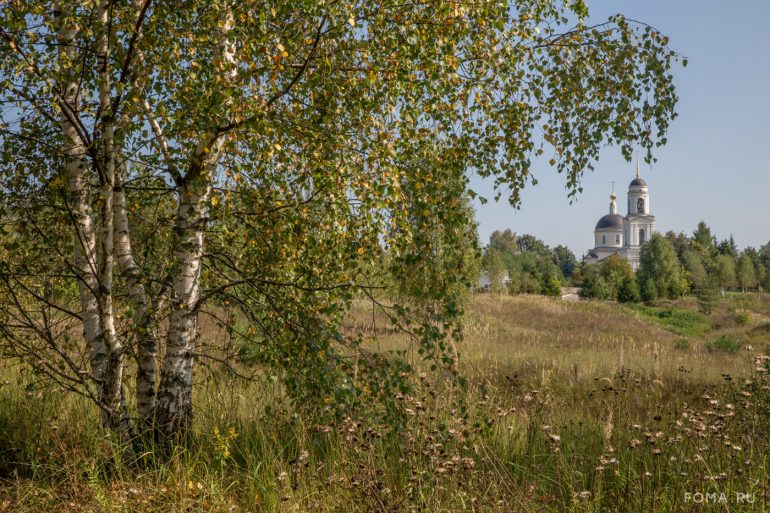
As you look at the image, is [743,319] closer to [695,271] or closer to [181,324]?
[695,271]

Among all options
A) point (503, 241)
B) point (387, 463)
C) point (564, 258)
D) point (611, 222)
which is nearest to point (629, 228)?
point (611, 222)

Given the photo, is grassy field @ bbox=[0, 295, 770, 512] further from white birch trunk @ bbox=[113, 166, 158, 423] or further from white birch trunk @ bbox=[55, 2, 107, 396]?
white birch trunk @ bbox=[55, 2, 107, 396]

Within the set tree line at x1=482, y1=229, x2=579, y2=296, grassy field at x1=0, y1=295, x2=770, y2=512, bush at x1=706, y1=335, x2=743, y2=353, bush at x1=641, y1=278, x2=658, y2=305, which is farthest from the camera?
bush at x1=641, y1=278, x2=658, y2=305

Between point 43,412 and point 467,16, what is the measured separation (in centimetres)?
526

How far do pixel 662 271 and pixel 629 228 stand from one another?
74941mm

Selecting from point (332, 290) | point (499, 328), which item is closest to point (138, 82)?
point (332, 290)

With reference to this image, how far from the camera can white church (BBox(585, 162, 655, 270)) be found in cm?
Result: 12281

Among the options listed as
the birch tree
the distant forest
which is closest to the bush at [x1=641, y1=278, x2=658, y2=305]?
the distant forest

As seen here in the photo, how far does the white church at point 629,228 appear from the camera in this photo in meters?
123

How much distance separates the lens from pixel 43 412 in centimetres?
559

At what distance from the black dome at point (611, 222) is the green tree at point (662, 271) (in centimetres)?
7376

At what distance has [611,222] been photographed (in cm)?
12681

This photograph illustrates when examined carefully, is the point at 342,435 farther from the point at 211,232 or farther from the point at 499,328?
the point at 499,328

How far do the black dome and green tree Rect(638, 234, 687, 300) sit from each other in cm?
7376
